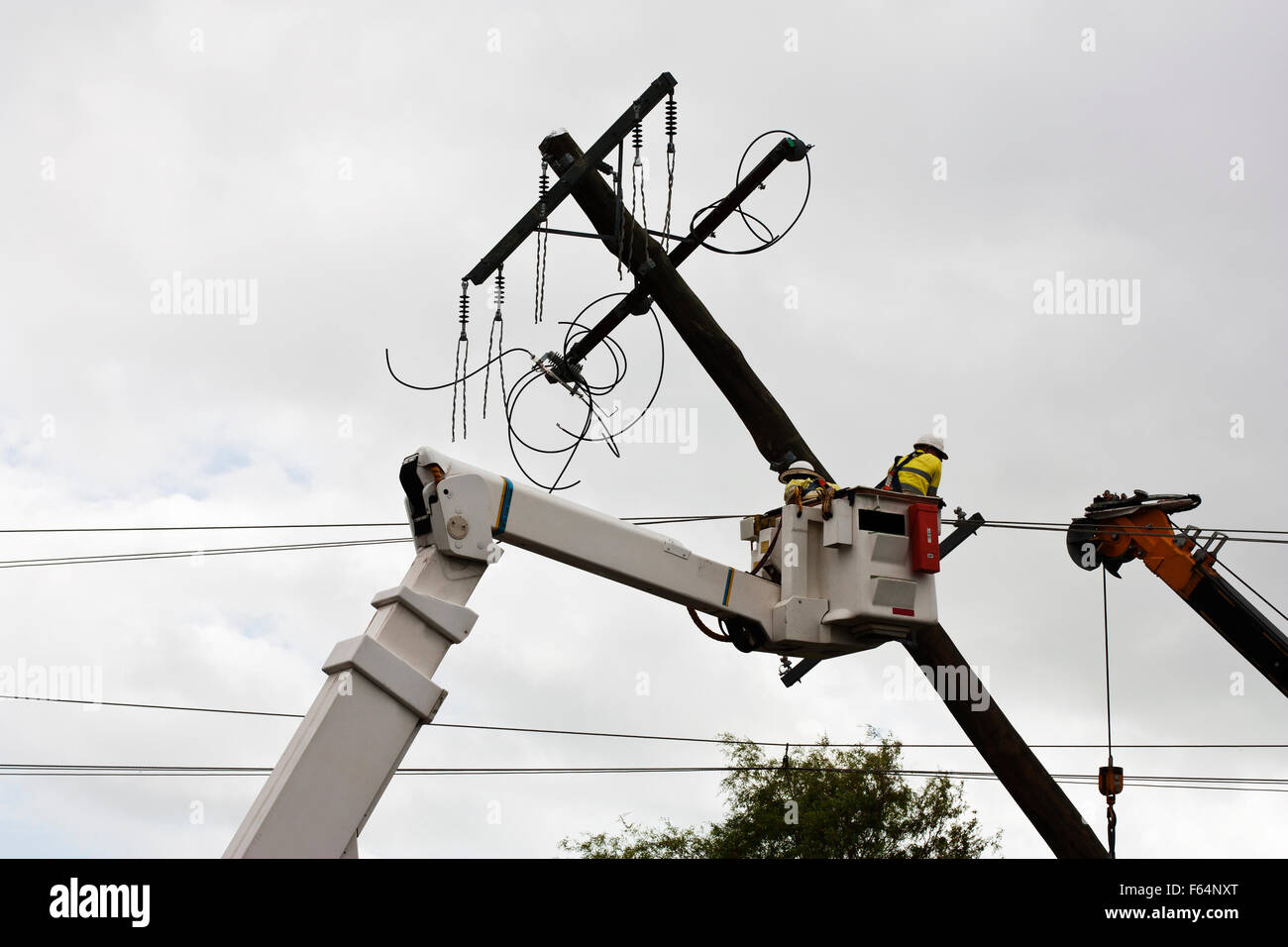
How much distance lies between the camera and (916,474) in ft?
29.9

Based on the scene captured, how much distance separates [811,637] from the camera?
830 centimetres

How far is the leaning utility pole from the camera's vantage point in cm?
1074

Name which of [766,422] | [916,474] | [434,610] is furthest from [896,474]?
[434,610]

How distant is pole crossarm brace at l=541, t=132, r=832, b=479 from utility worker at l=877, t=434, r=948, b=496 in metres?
2.02

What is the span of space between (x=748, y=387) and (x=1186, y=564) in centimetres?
452

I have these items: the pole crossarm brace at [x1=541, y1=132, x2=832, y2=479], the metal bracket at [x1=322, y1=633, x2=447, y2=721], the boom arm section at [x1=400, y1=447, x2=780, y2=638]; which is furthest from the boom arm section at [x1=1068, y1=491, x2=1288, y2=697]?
the metal bracket at [x1=322, y1=633, x2=447, y2=721]

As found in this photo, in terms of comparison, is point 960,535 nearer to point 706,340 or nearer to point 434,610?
point 706,340

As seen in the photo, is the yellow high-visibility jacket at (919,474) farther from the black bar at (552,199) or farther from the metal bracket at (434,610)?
the metal bracket at (434,610)

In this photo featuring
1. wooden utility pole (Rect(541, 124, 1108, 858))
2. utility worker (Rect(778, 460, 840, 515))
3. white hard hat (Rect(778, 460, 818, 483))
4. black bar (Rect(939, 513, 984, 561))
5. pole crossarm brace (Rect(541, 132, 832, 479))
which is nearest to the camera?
utility worker (Rect(778, 460, 840, 515))

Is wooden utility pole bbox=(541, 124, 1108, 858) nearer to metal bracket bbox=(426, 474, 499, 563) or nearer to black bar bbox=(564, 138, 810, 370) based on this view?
black bar bbox=(564, 138, 810, 370)
